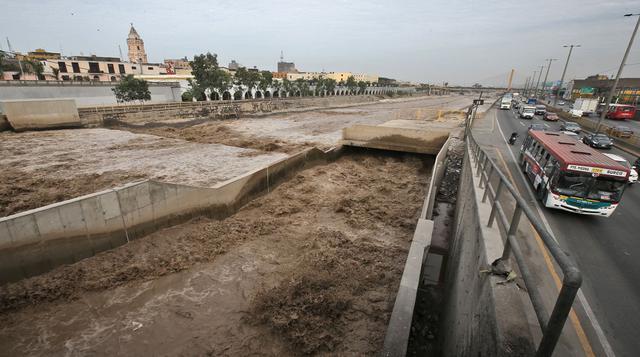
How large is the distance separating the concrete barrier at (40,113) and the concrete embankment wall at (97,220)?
81.9ft

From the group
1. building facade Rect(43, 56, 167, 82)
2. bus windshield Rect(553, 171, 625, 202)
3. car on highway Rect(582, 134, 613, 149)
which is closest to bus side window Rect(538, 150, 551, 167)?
bus windshield Rect(553, 171, 625, 202)

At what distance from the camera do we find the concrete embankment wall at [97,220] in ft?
26.9

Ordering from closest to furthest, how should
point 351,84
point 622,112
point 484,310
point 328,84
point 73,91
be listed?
point 484,310
point 73,91
point 622,112
point 328,84
point 351,84

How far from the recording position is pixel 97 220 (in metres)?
9.56

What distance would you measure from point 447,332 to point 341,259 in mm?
4571

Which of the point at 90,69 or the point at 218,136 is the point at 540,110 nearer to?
the point at 218,136

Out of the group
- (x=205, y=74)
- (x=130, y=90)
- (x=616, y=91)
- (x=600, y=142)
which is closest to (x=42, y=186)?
(x=130, y=90)

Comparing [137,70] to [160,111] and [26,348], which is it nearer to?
[160,111]

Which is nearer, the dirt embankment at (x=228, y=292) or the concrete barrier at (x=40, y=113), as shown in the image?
the dirt embankment at (x=228, y=292)

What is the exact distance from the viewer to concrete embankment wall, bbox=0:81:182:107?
37.8 meters

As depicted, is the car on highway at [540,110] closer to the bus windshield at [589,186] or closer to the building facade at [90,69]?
the bus windshield at [589,186]

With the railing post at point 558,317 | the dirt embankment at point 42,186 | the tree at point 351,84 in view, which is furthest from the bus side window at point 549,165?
the tree at point 351,84

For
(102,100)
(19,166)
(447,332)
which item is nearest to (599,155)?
(447,332)

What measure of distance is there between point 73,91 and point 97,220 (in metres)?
44.9
